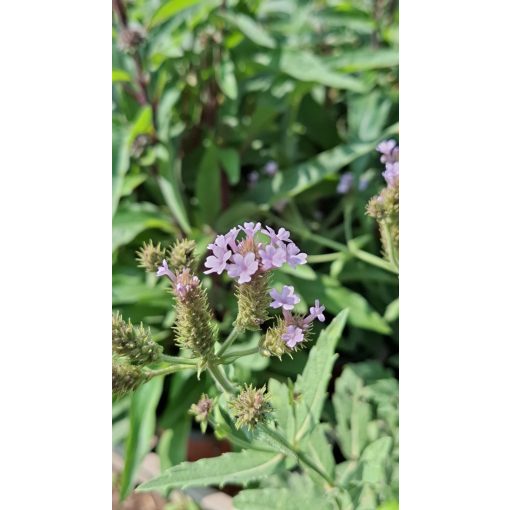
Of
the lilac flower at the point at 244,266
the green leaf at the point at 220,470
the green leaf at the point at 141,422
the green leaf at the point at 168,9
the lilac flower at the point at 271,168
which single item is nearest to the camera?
the lilac flower at the point at 244,266

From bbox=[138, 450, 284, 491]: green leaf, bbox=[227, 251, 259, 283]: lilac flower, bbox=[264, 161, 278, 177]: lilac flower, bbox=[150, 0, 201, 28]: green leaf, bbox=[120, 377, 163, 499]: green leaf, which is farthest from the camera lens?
bbox=[264, 161, 278, 177]: lilac flower

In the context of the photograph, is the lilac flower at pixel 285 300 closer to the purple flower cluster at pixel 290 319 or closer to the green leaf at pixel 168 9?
the purple flower cluster at pixel 290 319

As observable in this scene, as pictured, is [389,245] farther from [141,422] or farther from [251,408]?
[141,422]

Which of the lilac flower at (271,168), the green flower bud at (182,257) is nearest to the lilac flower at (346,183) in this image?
the lilac flower at (271,168)

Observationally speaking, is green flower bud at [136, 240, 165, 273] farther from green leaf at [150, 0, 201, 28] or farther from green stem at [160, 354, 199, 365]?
green leaf at [150, 0, 201, 28]

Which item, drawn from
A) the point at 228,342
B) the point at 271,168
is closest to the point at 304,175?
the point at 271,168

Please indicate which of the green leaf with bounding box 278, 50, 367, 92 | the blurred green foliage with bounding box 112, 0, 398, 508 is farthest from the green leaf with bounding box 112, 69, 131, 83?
the green leaf with bounding box 278, 50, 367, 92
